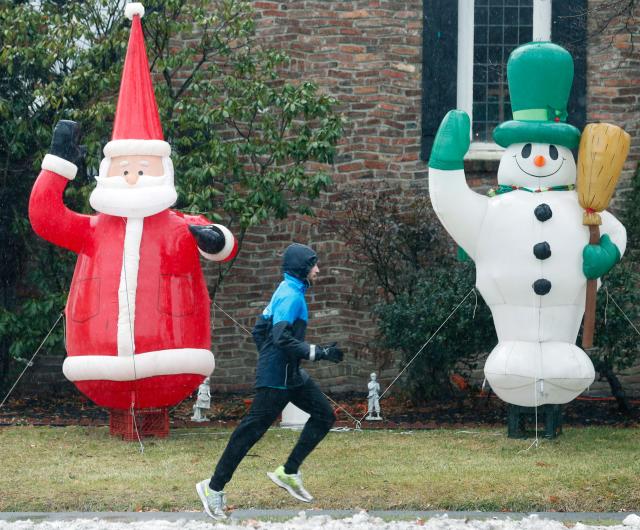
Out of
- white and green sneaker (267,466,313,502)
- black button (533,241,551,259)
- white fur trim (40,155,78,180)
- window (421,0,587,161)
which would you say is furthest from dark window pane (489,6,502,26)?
white and green sneaker (267,466,313,502)

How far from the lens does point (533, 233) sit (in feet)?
29.8

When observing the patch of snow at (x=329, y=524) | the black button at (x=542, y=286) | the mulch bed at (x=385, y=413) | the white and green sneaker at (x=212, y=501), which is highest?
the black button at (x=542, y=286)

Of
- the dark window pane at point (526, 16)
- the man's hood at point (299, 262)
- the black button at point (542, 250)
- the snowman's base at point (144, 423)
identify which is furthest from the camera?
the dark window pane at point (526, 16)

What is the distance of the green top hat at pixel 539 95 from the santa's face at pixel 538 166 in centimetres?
6

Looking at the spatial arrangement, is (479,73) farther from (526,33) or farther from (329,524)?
(329,524)

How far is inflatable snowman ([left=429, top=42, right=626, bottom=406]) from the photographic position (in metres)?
9.09

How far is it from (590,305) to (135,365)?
343 centimetres

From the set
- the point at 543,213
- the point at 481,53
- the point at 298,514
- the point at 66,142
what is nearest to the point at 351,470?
the point at 298,514

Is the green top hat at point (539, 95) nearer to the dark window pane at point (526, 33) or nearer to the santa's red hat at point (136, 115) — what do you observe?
the santa's red hat at point (136, 115)

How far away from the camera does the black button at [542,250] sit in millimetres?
9016

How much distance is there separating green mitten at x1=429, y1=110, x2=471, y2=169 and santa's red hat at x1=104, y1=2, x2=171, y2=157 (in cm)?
214

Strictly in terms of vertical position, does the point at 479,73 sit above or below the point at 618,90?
above

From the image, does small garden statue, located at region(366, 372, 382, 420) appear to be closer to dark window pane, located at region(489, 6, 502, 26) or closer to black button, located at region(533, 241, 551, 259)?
black button, located at region(533, 241, 551, 259)

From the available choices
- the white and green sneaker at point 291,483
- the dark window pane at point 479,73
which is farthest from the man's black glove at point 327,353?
the dark window pane at point 479,73
